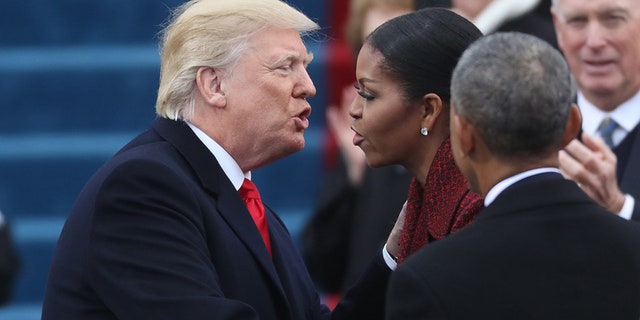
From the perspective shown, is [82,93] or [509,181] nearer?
[509,181]

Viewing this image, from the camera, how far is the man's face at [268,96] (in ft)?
10.4


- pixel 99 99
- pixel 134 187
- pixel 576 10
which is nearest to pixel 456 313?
pixel 134 187

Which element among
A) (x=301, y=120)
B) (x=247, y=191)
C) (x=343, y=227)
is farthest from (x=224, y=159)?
(x=343, y=227)

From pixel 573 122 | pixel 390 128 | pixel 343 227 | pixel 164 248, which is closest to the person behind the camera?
pixel 573 122

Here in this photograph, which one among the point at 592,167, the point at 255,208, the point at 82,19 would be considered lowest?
the point at 82,19

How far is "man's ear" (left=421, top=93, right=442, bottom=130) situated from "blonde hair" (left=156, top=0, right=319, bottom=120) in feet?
1.71

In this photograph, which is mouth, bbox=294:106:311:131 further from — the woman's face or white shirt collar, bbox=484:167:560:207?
white shirt collar, bbox=484:167:560:207

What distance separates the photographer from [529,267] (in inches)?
90.0

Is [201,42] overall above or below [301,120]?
above

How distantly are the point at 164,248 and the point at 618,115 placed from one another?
202 cm

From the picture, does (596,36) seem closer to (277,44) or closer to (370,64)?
(277,44)

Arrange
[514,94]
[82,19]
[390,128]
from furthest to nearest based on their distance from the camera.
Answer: [82,19] < [390,128] < [514,94]

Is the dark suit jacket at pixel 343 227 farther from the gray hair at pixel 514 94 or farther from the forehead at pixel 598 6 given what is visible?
the gray hair at pixel 514 94

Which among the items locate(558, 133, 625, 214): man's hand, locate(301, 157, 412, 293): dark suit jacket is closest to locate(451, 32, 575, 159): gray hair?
locate(558, 133, 625, 214): man's hand
